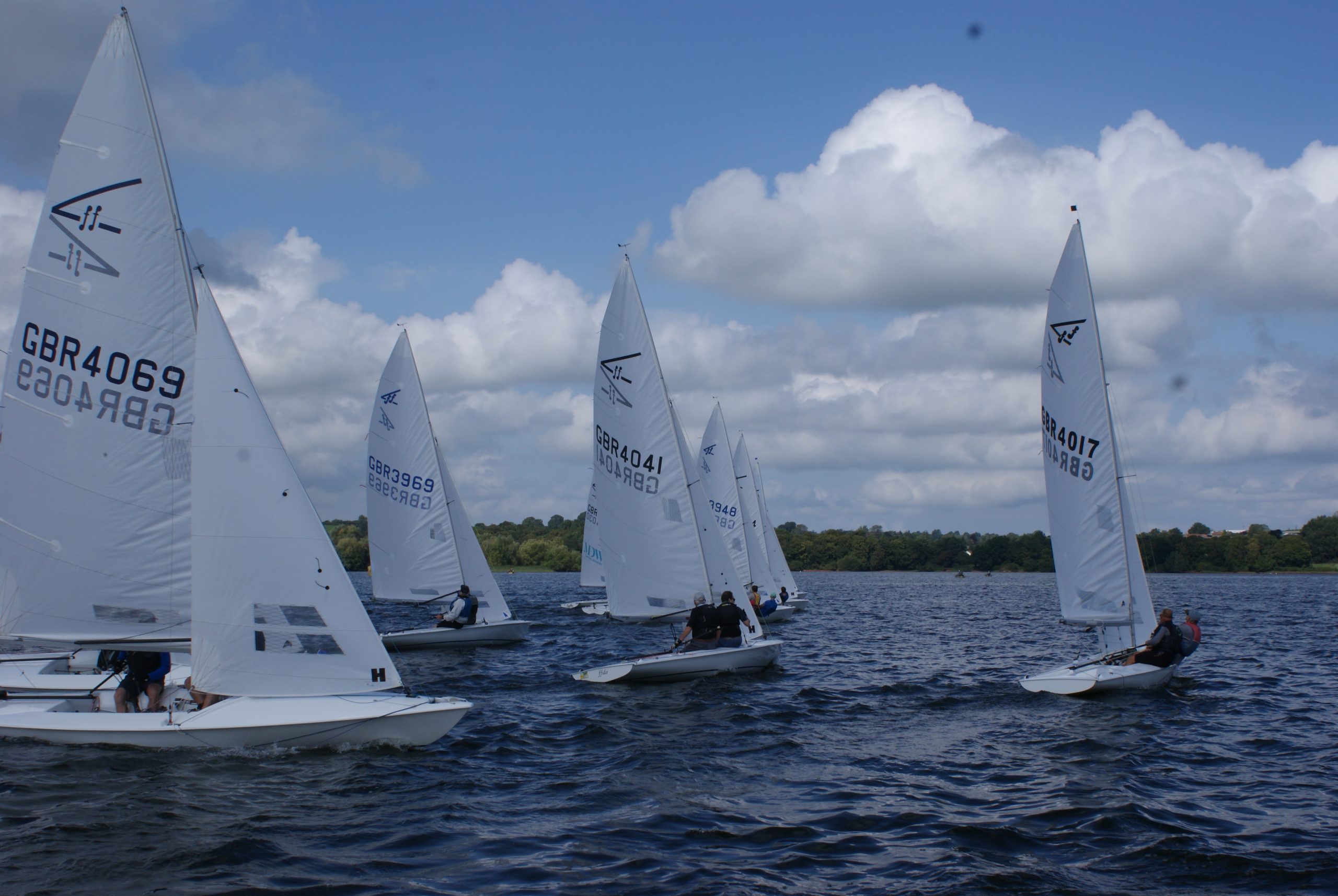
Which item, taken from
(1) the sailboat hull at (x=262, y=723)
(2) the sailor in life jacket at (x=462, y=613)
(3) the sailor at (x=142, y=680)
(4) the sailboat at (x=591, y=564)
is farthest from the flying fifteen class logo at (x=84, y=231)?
(4) the sailboat at (x=591, y=564)

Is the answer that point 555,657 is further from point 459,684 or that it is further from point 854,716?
point 854,716

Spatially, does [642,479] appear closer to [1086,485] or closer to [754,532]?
[1086,485]

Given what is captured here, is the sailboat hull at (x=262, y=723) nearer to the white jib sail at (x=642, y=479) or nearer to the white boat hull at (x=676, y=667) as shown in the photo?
the white boat hull at (x=676, y=667)

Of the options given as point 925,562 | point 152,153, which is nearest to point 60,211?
point 152,153

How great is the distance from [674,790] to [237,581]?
5327 millimetres

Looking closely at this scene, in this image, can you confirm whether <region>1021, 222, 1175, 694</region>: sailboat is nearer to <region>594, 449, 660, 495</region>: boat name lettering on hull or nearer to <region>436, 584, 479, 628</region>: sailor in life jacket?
<region>594, 449, 660, 495</region>: boat name lettering on hull

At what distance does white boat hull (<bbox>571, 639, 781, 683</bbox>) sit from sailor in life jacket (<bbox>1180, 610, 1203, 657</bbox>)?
7.12 metres

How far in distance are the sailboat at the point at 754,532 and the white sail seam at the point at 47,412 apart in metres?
24.6

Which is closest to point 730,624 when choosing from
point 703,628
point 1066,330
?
point 703,628

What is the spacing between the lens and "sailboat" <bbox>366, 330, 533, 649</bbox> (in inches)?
976

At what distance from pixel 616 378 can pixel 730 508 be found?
15414mm

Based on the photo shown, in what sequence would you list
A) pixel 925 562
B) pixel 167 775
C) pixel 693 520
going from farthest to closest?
pixel 925 562
pixel 693 520
pixel 167 775

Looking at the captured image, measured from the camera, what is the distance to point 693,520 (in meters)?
19.0

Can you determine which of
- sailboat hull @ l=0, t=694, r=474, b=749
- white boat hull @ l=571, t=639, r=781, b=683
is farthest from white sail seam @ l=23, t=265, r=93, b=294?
white boat hull @ l=571, t=639, r=781, b=683
